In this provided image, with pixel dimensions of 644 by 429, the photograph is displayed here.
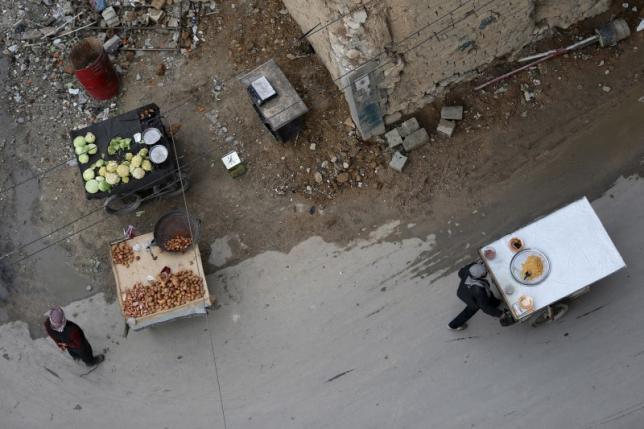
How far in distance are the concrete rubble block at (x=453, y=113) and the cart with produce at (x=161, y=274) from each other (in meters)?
3.63

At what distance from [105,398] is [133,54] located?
4926 mm

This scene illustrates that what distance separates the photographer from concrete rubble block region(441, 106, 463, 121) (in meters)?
7.89

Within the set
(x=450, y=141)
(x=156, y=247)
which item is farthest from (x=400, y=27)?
(x=156, y=247)

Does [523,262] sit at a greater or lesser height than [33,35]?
lesser

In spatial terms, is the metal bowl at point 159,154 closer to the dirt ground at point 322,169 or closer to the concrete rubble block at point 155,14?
the dirt ground at point 322,169

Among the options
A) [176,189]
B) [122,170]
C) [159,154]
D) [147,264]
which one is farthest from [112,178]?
[147,264]

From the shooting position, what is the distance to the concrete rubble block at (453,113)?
311 inches

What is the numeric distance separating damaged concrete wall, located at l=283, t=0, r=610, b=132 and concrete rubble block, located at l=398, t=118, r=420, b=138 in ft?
0.62

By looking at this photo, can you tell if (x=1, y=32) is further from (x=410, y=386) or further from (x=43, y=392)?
(x=410, y=386)

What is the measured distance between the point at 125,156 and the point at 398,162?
140 inches

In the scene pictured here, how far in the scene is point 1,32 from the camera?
29.8 ft

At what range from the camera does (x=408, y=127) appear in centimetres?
791

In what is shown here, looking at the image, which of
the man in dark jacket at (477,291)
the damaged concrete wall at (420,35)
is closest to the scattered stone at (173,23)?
the damaged concrete wall at (420,35)

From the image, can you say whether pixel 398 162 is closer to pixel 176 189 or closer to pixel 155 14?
pixel 176 189
